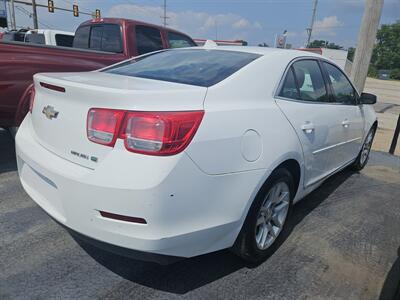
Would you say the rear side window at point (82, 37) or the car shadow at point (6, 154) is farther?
the rear side window at point (82, 37)

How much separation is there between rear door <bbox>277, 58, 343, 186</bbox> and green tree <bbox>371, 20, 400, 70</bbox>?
96.5 m

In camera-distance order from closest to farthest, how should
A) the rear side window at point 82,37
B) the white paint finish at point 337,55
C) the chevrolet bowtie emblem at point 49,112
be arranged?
the chevrolet bowtie emblem at point 49,112 < the rear side window at point 82,37 < the white paint finish at point 337,55

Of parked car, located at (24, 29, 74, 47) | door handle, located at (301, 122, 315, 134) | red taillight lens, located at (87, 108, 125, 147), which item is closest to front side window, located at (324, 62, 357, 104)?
door handle, located at (301, 122, 315, 134)

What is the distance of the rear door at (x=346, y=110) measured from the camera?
370cm

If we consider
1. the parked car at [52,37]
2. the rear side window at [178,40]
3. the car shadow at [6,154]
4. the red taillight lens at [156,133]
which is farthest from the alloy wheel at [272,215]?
the parked car at [52,37]

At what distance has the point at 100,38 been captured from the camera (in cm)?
611

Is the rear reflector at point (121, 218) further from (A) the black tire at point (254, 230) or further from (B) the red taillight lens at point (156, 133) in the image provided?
(A) the black tire at point (254, 230)

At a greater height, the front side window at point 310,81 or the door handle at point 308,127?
the front side window at point 310,81

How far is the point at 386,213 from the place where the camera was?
12.8 feet

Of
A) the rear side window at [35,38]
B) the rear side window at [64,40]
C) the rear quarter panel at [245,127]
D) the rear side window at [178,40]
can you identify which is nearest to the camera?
the rear quarter panel at [245,127]

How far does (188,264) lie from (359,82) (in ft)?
20.8

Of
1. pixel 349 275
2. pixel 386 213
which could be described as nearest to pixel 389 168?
pixel 386 213

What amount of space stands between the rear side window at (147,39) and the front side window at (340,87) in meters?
3.23

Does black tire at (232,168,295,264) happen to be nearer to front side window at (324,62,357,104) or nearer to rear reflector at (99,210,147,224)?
rear reflector at (99,210,147,224)
